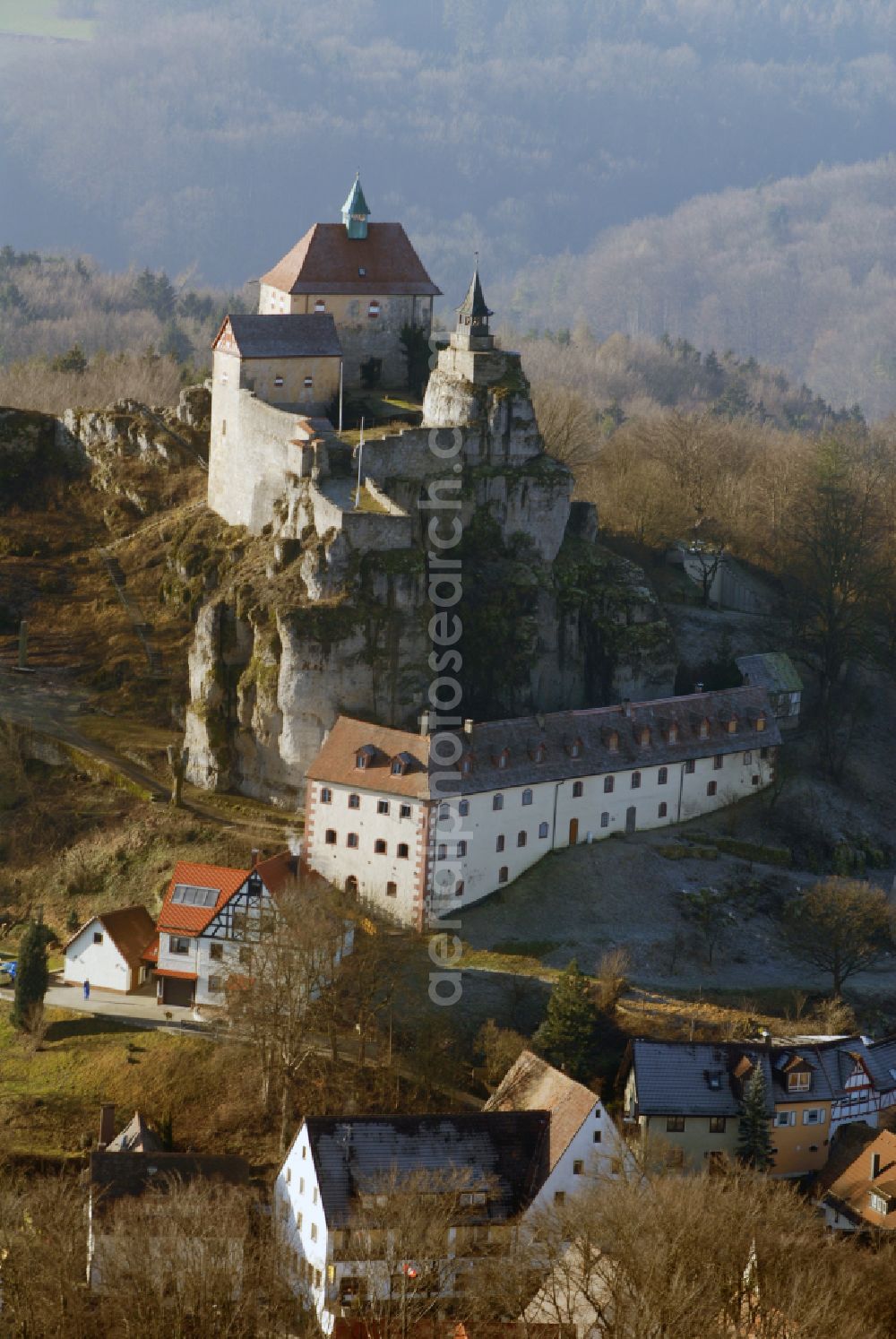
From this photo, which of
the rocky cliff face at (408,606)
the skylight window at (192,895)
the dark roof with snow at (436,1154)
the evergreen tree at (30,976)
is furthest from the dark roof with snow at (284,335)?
the dark roof with snow at (436,1154)

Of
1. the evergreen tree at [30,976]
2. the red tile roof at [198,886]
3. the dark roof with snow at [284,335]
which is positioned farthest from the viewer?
the dark roof with snow at [284,335]

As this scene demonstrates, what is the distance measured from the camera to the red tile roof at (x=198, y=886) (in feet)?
242

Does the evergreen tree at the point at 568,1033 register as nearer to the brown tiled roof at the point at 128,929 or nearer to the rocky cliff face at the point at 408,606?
the brown tiled roof at the point at 128,929

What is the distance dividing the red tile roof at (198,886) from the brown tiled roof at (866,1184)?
21.3 metres

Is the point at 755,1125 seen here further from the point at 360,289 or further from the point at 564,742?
the point at 360,289

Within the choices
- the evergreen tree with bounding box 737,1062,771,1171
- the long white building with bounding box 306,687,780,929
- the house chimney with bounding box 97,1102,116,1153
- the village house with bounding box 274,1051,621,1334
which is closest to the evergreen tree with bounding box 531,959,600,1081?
the village house with bounding box 274,1051,621,1334

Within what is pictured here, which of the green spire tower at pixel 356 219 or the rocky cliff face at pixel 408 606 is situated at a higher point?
the green spire tower at pixel 356 219

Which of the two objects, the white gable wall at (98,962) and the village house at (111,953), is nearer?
the village house at (111,953)

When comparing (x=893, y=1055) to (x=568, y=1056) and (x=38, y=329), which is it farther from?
(x=38, y=329)

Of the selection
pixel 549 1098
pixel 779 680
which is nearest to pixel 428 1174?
pixel 549 1098

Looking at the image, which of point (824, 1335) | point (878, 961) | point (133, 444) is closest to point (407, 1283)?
point (824, 1335)

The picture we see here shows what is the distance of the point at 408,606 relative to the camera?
8175 centimetres

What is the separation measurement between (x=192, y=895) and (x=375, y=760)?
306 inches

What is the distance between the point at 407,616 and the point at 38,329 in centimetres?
10337
